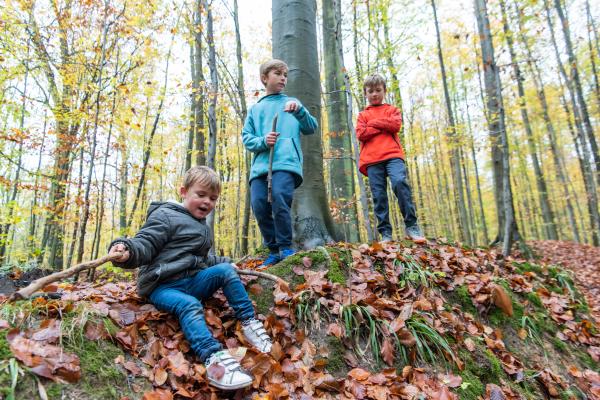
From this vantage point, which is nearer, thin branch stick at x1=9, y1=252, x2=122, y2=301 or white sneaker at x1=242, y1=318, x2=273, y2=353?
thin branch stick at x1=9, y1=252, x2=122, y2=301

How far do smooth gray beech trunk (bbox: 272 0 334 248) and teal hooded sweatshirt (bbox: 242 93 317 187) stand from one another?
47 centimetres

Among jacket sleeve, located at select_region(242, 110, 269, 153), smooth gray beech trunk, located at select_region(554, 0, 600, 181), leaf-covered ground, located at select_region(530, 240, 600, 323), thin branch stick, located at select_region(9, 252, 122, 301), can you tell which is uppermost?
smooth gray beech trunk, located at select_region(554, 0, 600, 181)

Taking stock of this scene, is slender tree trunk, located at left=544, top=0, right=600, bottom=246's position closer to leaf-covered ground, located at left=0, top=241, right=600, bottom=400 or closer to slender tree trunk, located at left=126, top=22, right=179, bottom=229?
leaf-covered ground, located at left=0, top=241, right=600, bottom=400

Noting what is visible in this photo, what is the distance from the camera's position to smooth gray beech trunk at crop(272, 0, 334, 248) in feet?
12.5

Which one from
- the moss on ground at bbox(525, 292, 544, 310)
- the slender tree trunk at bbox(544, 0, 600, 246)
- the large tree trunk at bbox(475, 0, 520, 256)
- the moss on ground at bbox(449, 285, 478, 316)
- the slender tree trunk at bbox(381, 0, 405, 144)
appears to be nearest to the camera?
the moss on ground at bbox(449, 285, 478, 316)

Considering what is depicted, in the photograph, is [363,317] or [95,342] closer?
[95,342]

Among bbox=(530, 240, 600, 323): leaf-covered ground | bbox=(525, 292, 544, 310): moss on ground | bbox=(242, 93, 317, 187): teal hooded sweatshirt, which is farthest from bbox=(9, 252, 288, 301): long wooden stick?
bbox=(530, 240, 600, 323): leaf-covered ground

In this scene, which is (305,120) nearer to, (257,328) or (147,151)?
(257,328)

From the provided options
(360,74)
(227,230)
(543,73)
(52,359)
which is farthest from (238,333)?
(543,73)

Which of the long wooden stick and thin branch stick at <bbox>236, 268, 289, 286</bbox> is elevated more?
the long wooden stick

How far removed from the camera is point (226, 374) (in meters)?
1.72

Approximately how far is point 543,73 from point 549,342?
743 inches

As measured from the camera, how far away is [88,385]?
1502 mm

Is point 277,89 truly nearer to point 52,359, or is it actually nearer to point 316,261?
point 316,261
